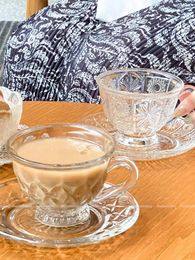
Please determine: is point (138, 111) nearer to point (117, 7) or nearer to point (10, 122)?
point (10, 122)

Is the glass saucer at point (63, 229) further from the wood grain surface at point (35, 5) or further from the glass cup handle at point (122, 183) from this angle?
the wood grain surface at point (35, 5)

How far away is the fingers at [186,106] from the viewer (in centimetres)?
108

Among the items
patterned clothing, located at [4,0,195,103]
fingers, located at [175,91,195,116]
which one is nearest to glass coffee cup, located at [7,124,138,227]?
fingers, located at [175,91,195,116]

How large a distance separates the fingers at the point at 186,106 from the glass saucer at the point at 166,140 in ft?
0.11

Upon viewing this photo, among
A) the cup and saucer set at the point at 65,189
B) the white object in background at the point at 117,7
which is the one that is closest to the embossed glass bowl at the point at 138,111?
the cup and saucer set at the point at 65,189

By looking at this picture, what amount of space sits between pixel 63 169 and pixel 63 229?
8cm

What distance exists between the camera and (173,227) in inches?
31.2

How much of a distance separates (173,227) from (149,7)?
103 centimetres

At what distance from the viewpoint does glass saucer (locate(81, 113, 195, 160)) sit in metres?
1.00

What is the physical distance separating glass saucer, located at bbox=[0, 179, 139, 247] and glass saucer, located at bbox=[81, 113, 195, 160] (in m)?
0.16

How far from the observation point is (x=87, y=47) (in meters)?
1.65

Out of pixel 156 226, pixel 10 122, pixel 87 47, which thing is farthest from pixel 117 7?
pixel 156 226

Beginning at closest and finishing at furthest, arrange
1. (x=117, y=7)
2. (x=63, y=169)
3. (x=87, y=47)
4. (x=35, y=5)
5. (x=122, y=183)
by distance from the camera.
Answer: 1. (x=63, y=169)
2. (x=122, y=183)
3. (x=87, y=47)
4. (x=117, y=7)
5. (x=35, y=5)

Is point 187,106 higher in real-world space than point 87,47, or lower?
higher
